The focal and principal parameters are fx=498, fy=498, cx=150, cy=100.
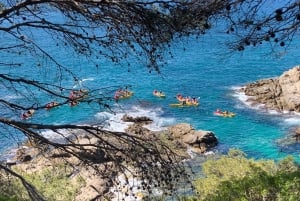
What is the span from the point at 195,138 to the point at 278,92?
7.55m

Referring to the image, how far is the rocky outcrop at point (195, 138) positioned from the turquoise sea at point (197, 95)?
0.47 meters

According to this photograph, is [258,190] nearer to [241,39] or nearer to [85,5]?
[241,39]

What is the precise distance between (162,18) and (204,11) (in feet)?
1.71

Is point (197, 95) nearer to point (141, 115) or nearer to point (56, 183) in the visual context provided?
point (141, 115)

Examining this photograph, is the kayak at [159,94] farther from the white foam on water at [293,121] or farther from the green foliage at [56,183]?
the green foliage at [56,183]

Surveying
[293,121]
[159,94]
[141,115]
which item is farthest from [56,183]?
[293,121]

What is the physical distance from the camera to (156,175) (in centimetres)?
472

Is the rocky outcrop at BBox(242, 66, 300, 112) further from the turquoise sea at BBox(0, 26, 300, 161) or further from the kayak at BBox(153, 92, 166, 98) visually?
the kayak at BBox(153, 92, 166, 98)

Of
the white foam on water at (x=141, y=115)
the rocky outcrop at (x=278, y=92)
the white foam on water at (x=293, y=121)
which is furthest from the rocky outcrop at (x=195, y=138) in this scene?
the rocky outcrop at (x=278, y=92)

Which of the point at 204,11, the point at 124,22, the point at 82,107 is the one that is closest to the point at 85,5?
the point at 124,22

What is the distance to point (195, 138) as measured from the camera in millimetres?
21219

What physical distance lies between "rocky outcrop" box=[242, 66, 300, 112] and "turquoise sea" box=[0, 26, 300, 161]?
2.56ft

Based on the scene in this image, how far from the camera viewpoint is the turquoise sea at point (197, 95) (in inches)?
859

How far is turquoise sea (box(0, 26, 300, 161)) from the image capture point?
21828mm
